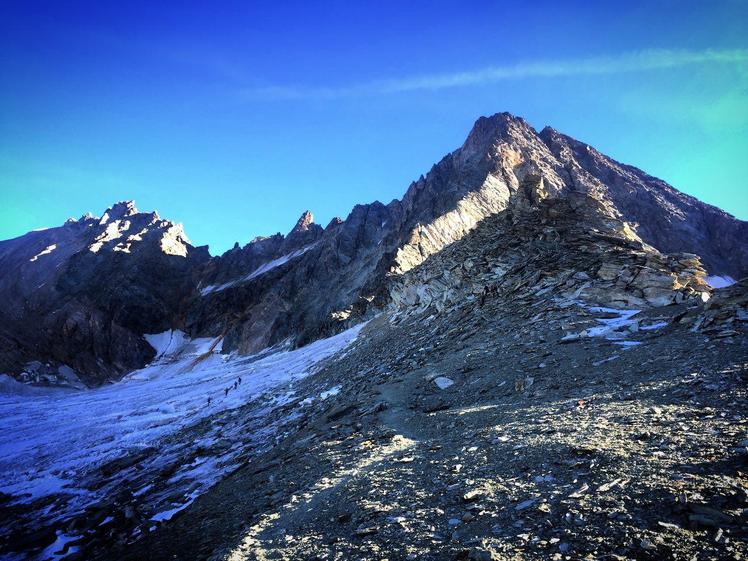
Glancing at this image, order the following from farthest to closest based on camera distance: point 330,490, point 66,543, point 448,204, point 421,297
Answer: point 448,204 → point 421,297 → point 66,543 → point 330,490

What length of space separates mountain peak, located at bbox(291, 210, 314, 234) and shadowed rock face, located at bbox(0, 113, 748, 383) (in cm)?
72

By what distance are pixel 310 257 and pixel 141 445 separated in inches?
3174

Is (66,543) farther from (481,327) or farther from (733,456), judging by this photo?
(481,327)

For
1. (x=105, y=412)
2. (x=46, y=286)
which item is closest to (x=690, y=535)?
(x=105, y=412)

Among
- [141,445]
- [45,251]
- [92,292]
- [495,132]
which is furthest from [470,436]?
[45,251]

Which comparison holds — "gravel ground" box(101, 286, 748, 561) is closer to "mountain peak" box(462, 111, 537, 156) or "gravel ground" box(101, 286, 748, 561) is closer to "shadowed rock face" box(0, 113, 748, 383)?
"shadowed rock face" box(0, 113, 748, 383)

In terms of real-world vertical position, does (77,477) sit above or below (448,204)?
below

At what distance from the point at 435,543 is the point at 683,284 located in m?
15.0

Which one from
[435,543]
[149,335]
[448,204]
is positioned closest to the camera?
[435,543]

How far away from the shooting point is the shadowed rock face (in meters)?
63.4

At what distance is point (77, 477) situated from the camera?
16.4m

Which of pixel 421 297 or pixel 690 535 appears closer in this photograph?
pixel 690 535

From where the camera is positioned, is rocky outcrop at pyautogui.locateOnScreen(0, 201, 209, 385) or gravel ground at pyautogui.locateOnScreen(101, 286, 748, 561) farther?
rocky outcrop at pyautogui.locateOnScreen(0, 201, 209, 385)

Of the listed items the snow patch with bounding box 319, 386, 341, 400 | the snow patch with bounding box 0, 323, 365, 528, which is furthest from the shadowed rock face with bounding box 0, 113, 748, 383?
the snow patch with bounding box 0, 323, 365, 528
